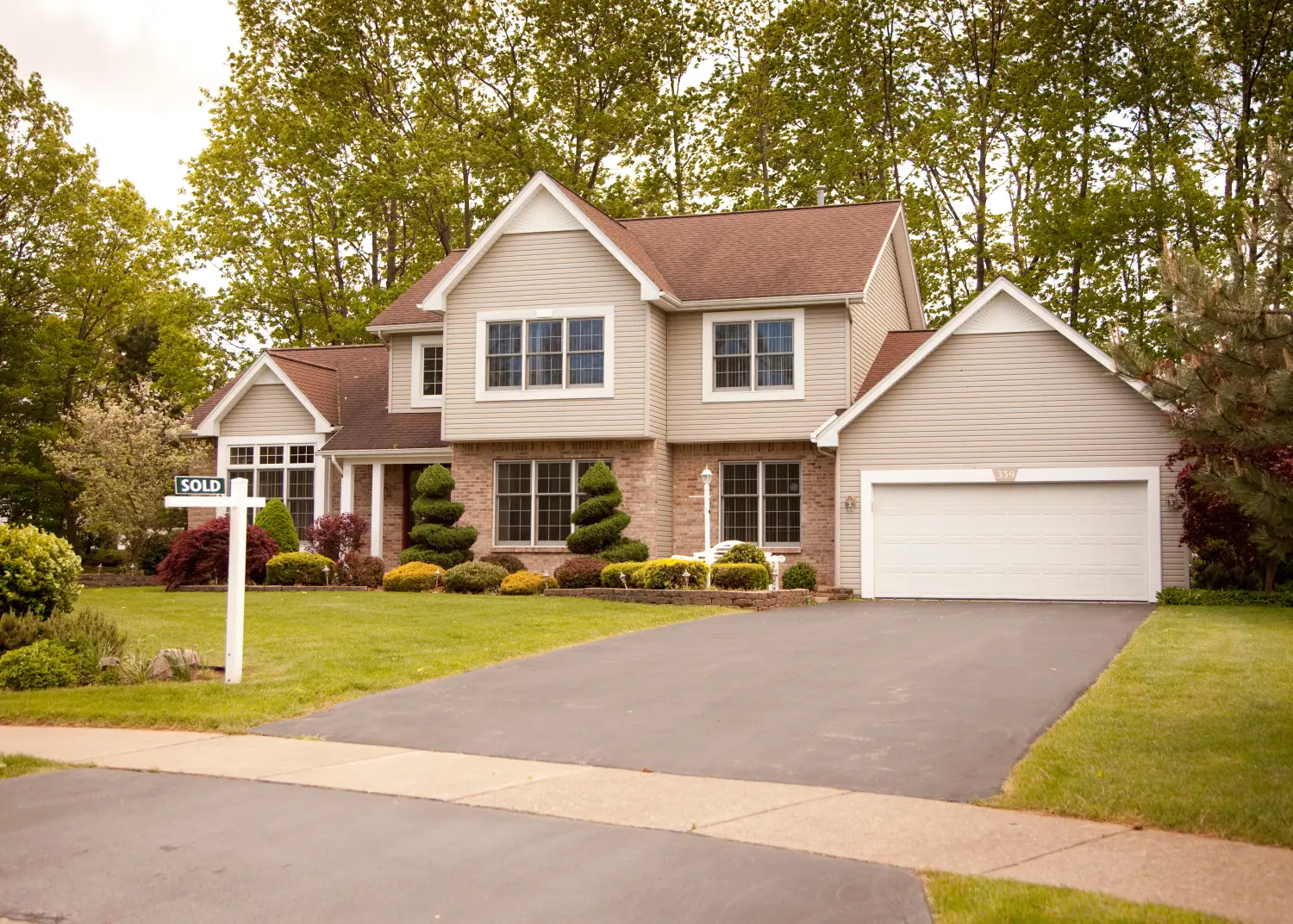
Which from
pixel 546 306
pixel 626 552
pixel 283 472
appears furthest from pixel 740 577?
pixel 283 472

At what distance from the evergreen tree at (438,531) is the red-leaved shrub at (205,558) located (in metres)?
2.85

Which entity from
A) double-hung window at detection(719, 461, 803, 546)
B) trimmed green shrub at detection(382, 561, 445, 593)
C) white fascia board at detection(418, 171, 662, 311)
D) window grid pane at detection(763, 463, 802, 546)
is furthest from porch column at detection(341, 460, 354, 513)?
window grid pane at detection(763, 463, 802, 546)

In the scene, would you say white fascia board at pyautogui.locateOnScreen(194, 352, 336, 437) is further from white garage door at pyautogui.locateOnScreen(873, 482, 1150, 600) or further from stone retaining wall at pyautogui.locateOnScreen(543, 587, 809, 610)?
white garage door at pyautogui.locateOnScreen(873, 482, 1150, 600)

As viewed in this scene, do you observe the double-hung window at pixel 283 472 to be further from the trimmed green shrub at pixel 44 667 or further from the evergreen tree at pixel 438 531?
the trimmed green shrub at pixel 44 667

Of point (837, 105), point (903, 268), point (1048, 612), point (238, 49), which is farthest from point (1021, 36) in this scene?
point (238, 49)

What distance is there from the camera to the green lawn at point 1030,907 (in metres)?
5.15

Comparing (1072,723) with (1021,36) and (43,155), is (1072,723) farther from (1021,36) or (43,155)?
(43,155)

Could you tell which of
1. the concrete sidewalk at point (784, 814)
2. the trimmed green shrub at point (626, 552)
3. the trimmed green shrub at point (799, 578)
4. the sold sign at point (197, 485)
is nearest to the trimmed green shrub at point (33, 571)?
the sold sign at point (197, 485)

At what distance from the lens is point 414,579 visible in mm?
22578

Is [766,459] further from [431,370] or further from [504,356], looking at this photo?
[431,370]

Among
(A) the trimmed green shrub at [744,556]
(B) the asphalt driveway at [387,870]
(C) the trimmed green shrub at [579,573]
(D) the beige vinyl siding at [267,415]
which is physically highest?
(D) the beige vinyl siding at [267,415]

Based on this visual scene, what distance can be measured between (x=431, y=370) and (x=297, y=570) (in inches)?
256

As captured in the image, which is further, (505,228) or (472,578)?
(505,228)

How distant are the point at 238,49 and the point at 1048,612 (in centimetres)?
3346
